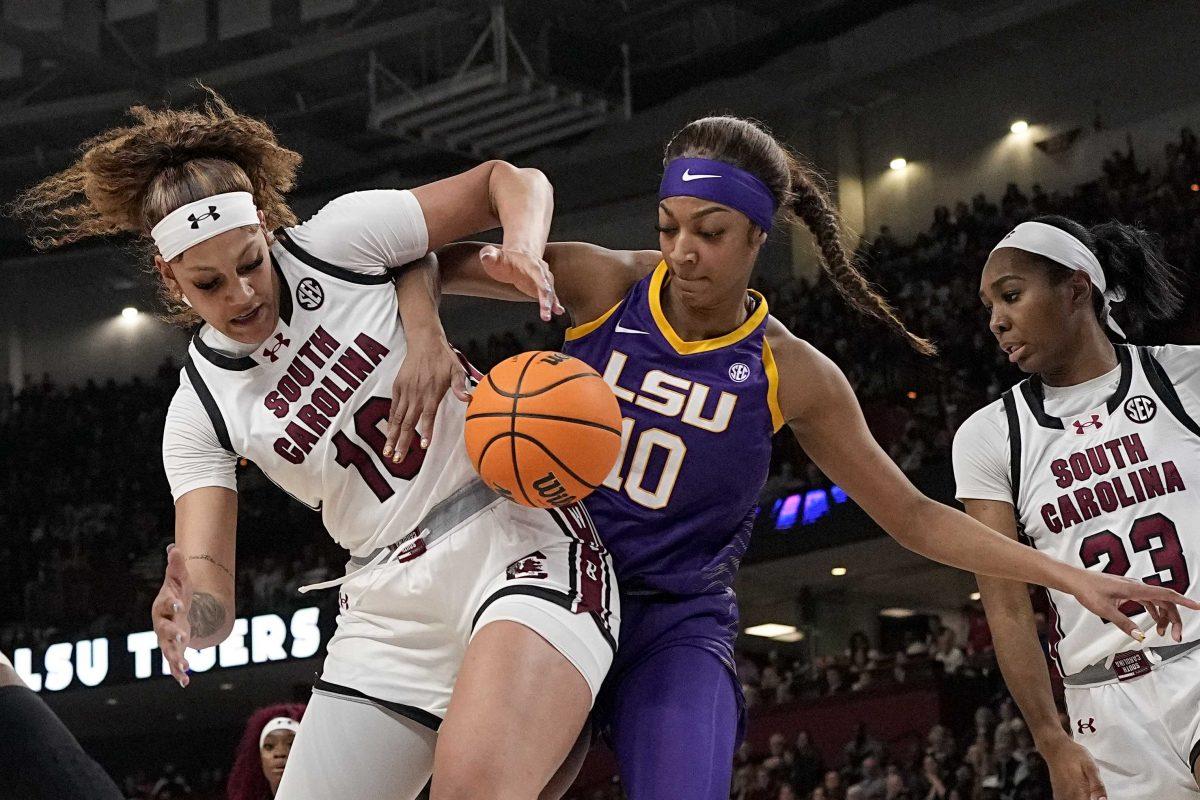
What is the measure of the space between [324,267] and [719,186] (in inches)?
39.7

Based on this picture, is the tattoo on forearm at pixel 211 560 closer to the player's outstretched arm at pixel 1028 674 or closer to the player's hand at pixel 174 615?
the player's hand at pixel 174 615

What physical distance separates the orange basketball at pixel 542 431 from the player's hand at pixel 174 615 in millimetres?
670

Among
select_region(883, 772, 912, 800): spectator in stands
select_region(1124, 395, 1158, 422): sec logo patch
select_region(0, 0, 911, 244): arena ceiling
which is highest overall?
select_region(0, 0, 911, 244): arena ceiling

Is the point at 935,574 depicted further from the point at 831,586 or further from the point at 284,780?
the point at 284,780

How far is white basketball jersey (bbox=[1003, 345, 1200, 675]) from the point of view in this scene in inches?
174

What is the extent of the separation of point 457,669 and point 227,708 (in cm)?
2327

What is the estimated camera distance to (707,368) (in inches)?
147

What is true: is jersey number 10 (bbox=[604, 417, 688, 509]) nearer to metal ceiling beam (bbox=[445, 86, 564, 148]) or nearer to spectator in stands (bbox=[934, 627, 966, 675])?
spectator in stands (bbox=[934, 627, 966, 675])

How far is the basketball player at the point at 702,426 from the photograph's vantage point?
361 centimetres

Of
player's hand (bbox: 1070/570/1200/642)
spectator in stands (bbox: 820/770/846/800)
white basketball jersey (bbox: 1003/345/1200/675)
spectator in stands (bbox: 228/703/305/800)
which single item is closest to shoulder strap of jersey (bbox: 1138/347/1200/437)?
white basketball jersey (bbox: 1003/345/1200/675)

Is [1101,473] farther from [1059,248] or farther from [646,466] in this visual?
[646,466]

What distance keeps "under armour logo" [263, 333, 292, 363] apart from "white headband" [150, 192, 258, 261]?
0.89ft

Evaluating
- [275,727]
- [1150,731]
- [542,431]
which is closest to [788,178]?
[542,431]

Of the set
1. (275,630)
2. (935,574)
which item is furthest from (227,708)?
(935,574)
